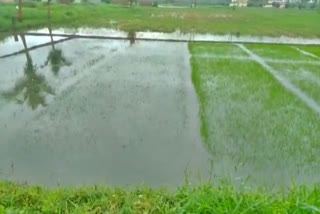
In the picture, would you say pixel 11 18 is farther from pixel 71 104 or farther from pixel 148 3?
pixel 148 3

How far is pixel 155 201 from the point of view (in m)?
3.15

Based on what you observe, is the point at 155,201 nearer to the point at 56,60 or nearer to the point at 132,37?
the point at 56,60

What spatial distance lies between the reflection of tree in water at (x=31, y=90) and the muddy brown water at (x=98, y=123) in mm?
23

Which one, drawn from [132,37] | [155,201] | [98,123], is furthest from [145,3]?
[155,201]

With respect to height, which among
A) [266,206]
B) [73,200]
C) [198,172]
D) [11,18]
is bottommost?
[198,172]

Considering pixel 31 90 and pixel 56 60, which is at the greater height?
pixel 56 60

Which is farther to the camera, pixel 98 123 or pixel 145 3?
pixel 145 3

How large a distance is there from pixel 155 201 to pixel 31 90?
6.19 meters

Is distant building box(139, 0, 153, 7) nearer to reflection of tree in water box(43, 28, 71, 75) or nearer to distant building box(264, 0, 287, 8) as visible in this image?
distant building box(264, 0, 287, 8)

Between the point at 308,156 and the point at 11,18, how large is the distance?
779 inches

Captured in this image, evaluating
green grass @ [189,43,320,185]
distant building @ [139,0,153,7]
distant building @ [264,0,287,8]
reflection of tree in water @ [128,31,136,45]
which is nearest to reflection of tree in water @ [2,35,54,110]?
green grass @ [189,43,320,185]

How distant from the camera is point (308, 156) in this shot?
5301mm

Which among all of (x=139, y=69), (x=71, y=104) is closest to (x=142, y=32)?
(x=139, y=69)

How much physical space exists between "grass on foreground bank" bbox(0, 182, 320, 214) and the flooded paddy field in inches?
43.2
